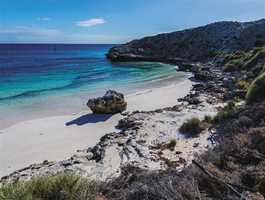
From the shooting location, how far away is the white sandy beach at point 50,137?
1145 cm

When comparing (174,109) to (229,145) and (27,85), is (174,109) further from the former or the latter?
(27,85)

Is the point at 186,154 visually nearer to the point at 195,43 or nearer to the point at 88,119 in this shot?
the point at 88,119

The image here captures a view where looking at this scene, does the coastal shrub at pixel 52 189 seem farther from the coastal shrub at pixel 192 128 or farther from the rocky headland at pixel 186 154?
the coastal shrub at pixel 192 128

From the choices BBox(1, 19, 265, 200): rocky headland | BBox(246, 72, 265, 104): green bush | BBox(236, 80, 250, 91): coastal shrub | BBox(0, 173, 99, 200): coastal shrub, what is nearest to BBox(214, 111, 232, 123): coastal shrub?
BBox(1, 19, 265, 200): rocky headland

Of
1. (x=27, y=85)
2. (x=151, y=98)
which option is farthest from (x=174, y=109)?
(x=27, y=85)

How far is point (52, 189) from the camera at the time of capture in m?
5.34

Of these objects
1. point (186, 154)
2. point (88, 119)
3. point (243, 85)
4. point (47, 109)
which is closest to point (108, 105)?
point (88, 119)

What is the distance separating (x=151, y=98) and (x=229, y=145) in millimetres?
15303

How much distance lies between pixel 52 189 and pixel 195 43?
63170mm

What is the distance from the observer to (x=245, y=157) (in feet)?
22.2

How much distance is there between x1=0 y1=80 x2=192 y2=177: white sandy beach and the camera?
11445mm

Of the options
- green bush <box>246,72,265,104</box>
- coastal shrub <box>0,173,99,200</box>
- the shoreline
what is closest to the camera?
coastal shrub <box>0,173,99,200</box>

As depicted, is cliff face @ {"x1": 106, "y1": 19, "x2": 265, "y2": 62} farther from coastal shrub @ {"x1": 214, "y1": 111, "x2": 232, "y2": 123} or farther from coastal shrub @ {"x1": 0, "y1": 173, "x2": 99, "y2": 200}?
coastal shrub @ {"x1": 0, "y1": 173, "x2": 99, "y2": 200}

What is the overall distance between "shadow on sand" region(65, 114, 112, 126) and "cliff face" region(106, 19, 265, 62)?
→ 41.1 m
